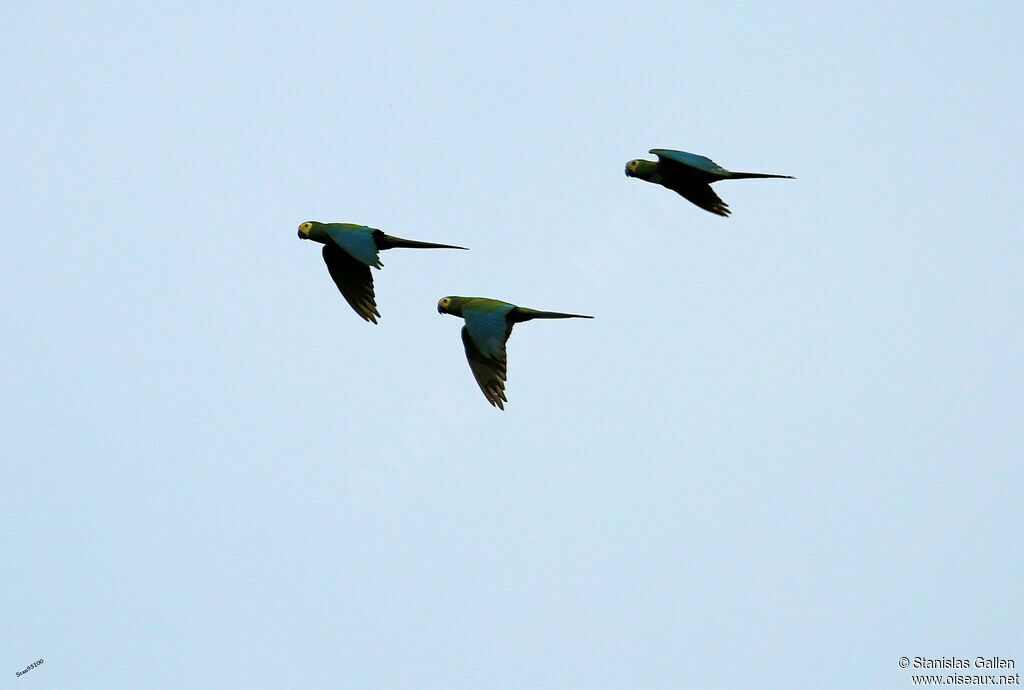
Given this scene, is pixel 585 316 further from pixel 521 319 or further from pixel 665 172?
pixel 665 172

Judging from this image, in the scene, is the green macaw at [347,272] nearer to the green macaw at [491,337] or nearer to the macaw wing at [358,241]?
the macaw wing at [358,241]

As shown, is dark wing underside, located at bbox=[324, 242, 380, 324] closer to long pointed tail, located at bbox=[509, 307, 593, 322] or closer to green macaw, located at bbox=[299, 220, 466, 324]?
green macaw, located at bbox=[299, 220, 466, 324]

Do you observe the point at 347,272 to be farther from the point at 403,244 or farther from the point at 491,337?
the point at 491,337

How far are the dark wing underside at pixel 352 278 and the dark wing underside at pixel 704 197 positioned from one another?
21.9 feet

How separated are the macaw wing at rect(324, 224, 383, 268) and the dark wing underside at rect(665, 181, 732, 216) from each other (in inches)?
254

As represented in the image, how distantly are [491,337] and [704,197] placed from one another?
6.14 metres

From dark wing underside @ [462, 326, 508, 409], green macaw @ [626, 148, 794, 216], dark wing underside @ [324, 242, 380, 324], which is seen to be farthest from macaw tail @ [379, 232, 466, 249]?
green macaw @ [626, 148, 794, 216]

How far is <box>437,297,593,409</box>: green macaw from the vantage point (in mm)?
32000

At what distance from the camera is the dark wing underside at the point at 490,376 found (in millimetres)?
32406

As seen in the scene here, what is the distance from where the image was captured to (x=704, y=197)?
3509 cm

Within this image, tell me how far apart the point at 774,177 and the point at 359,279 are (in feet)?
29.0

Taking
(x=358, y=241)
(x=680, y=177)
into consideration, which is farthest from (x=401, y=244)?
(x=680, y=177)

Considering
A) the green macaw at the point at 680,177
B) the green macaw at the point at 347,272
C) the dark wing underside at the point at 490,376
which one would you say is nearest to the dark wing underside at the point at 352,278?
the green macaw at the point at 347,272

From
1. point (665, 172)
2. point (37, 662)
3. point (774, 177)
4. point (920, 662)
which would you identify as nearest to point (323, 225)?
point (665, 172)
